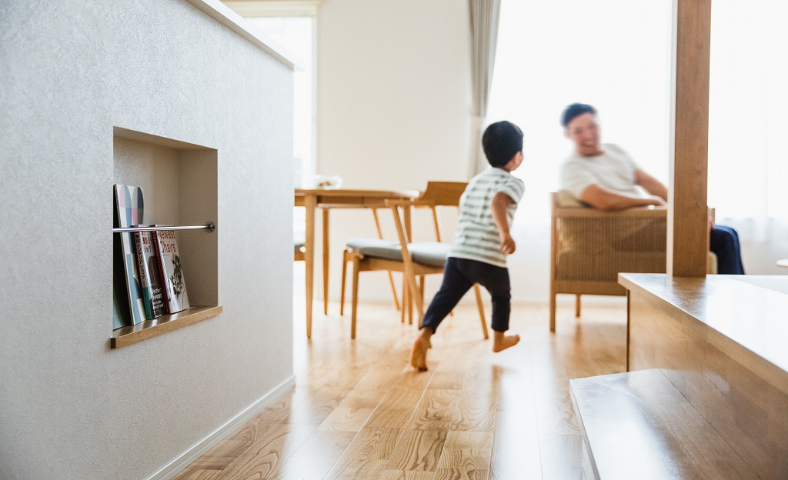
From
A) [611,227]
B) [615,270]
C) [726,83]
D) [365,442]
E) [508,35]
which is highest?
[508,35]

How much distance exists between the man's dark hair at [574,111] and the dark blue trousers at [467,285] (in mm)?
1503

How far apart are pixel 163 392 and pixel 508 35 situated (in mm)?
4002

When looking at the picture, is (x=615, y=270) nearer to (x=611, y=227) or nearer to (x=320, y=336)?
(x=611, y=227)

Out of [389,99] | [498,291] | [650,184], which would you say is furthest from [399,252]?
[389,99]

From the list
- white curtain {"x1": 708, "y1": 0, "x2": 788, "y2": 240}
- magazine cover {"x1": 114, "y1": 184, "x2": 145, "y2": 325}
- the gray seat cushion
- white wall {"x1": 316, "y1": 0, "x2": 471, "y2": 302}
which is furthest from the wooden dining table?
white curtain {"x1": 708, "y1": 0, "x2": 788, "y2": 240}

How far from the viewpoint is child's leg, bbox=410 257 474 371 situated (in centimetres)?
266

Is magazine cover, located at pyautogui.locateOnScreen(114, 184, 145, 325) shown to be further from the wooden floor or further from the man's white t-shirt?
the man's white t-shirt

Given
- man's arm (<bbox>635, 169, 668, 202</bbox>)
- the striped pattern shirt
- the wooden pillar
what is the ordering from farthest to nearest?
man's arm (<bbox>635, 169, 668, 202</bbox>) < the striped pattern shirt < the wooden pillar

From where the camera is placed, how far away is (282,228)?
2281 mm

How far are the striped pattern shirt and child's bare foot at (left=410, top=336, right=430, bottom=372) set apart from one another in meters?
0.36

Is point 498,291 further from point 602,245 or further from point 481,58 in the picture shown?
point 481,58

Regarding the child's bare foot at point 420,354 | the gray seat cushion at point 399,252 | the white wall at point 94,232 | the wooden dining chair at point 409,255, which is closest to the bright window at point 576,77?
the wooden dining chair at point 409,255

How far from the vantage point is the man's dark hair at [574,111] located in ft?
12.6

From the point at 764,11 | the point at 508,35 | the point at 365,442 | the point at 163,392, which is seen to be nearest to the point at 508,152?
the point at 365,442
